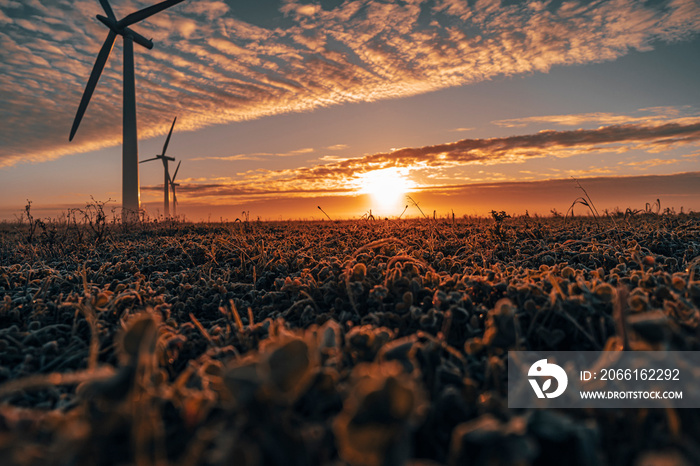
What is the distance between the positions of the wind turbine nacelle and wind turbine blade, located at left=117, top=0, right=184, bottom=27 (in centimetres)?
47

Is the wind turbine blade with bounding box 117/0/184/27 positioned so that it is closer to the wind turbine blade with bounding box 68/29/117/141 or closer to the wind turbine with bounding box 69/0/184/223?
the wind turbine with bounding box 69/0/184/223

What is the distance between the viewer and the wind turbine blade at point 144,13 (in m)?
25.1

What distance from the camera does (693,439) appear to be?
1394 millimetres

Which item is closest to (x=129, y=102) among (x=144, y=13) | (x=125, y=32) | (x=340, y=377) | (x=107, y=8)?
(x=125, y=32)

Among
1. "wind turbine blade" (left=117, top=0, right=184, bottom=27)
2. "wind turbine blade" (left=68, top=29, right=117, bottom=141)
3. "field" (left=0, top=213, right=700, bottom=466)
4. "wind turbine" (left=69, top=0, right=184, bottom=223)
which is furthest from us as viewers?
"wind turbine" (left=69, top=0, right=184, bottom=223)

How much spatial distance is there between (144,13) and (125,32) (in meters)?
3.66

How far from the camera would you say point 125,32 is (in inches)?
1144

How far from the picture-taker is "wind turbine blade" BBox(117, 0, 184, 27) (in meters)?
25.1

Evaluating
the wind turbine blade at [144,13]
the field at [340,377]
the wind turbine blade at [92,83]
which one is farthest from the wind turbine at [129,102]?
the field at [340,377]

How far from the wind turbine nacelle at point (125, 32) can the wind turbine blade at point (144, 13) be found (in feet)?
1.53

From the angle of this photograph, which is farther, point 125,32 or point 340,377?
point 125,32

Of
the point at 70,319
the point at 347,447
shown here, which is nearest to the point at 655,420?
the point at 347,447

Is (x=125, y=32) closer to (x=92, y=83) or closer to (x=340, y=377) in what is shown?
(x=92, y=83)

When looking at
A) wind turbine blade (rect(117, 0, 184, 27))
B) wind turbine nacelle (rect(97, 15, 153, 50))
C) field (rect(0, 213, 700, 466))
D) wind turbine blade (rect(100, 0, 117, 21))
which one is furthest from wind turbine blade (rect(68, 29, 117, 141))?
field (rect(0, 213, 700, 466))
